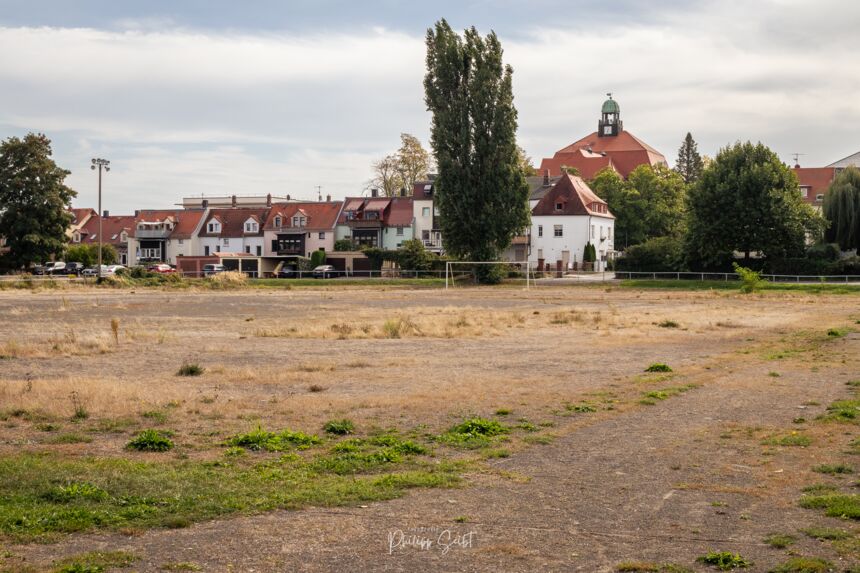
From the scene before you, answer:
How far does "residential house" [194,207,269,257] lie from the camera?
408 feet

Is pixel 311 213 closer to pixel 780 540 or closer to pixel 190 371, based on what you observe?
pixel 190 371

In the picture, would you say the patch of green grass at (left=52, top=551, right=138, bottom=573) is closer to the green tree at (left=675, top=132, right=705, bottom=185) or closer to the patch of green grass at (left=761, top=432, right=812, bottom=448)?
the patch of green grass at (left=761, top=432, right=812, bottom=448)

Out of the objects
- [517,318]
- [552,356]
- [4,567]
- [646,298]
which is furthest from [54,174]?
[4,567]

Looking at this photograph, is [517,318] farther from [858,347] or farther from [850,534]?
[850,534]

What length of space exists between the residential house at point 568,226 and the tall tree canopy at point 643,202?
3.92m

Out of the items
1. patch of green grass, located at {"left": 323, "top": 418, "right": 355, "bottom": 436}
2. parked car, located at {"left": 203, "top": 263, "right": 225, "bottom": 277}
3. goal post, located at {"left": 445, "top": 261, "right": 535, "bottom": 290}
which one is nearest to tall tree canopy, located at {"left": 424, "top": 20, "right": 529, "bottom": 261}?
goal post, located at {"left": 445, "top": 261, "right": 535, "bottom": 290}

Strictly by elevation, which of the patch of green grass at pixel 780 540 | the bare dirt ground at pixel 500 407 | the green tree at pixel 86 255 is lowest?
the bare dirt ground at pixel 500 407

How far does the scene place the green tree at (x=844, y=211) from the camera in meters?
83.6

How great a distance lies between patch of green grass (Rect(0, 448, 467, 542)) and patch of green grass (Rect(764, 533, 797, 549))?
3793mm

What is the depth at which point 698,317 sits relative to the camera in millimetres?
42875

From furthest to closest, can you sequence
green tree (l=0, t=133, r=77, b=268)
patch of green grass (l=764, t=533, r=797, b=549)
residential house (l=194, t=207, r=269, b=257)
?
residential house (l=194, t=207, r=269, b=257), green tree (l=0, t=133, r=77, b=268), patch of green grass (l=764, t=533, r=797, b=549)

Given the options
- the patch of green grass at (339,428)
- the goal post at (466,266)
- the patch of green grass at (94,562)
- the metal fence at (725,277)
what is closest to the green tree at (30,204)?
the goal post at (466,266)

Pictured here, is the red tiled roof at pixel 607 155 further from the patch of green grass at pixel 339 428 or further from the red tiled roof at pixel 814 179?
the patch of green grass at pixel 339 428

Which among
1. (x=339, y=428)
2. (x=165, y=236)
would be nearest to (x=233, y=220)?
(x=165, y=236)
